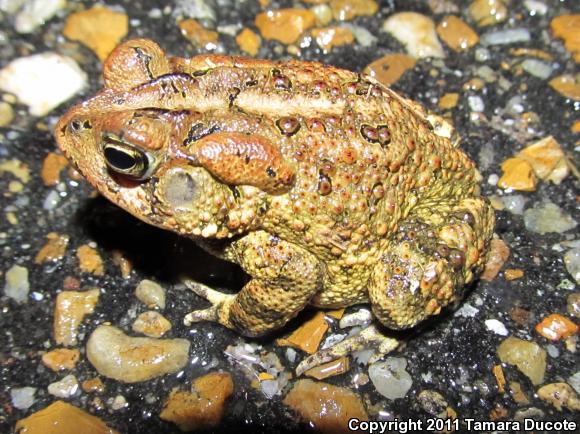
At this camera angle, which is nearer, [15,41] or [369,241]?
[369,241]

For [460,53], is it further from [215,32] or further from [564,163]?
[215,32]

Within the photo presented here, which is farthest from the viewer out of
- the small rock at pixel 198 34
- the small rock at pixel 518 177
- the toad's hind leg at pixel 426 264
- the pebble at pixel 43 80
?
the small rock at pixel 198 34

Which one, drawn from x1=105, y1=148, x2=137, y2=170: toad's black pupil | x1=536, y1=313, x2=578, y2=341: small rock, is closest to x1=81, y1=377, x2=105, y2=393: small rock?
x1=105, y1=148, x2=137, y2=170: toad's black pupil

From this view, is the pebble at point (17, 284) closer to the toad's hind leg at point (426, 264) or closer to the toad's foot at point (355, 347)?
the toad's foot at point (355, 347)

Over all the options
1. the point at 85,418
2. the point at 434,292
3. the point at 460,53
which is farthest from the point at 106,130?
the point at 460,53

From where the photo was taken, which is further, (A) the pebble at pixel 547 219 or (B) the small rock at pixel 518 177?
(B) the small rock at pixel 518 177

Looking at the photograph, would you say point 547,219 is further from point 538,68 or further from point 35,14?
point 35,14

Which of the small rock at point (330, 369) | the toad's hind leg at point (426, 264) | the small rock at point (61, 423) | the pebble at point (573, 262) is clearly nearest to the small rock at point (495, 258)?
the pebble at point (573, 262)
